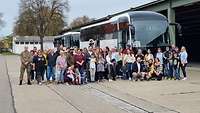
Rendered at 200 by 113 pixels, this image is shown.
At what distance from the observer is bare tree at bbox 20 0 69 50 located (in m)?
98.1

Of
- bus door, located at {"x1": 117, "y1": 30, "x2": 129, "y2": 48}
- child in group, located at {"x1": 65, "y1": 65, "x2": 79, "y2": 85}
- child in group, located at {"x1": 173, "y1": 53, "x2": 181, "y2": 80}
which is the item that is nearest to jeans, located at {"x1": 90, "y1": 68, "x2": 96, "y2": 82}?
child in group, located at {"x1": 65, "y1": 65, "x2": 79, "y2": 85}

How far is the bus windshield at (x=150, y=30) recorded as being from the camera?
2819cm

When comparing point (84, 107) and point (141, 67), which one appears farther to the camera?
point (141, 67)

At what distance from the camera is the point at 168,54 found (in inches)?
961

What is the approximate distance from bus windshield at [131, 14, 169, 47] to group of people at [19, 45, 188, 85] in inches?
136

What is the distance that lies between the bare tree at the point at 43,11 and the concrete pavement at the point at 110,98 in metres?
77.8

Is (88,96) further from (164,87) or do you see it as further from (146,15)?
(146,15)

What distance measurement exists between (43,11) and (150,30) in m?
73.1

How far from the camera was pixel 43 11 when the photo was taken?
99625mm

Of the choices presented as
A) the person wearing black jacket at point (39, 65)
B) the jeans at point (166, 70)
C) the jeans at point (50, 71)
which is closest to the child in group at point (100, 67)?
the jeans at point (50, 71)

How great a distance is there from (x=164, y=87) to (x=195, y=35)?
4055 centimetres

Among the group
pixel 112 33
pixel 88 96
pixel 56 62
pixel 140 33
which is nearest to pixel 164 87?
pixel 88 96

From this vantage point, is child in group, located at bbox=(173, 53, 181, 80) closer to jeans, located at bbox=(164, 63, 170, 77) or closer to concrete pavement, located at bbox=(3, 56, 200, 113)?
jeans, located at bbox=(164, 63, 170, 77)

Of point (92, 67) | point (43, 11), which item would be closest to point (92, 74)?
point (92, 67)
